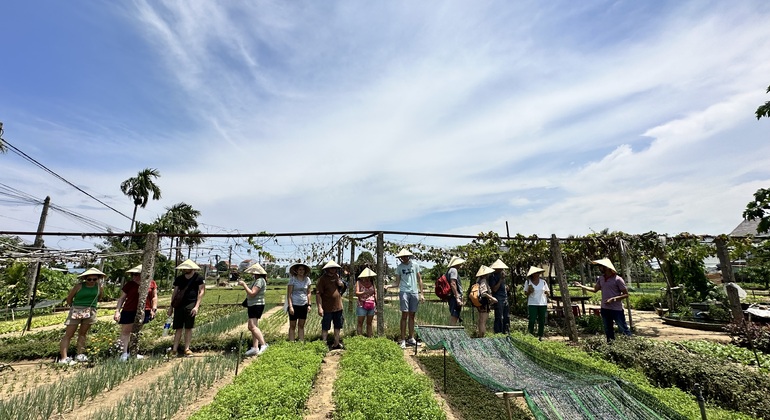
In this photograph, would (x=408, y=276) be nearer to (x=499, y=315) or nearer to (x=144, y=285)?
(x=499, y=315)

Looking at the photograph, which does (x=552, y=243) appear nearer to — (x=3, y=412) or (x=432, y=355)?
(x=432, y=355)

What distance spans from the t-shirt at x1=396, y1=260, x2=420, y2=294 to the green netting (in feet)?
4.06

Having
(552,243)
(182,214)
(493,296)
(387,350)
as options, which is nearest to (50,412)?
(387,350)

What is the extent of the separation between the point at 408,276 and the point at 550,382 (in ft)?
11.3

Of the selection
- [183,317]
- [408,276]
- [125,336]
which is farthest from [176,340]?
[408,276]

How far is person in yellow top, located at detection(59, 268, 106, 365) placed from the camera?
6172mm

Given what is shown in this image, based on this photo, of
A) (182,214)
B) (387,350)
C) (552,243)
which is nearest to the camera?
(387,350)

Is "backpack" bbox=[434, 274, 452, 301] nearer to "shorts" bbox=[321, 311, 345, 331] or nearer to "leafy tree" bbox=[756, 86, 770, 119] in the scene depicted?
"shorts" bbox=[321, 311, 345, 331]

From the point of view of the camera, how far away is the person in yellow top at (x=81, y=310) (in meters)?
6.17

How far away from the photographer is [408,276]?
23.5 feet

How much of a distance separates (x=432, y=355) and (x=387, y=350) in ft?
4.93

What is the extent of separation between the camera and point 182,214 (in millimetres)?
32188

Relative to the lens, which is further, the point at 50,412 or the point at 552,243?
the point at 552,243

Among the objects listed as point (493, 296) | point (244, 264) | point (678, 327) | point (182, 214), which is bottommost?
point (678, 327)
